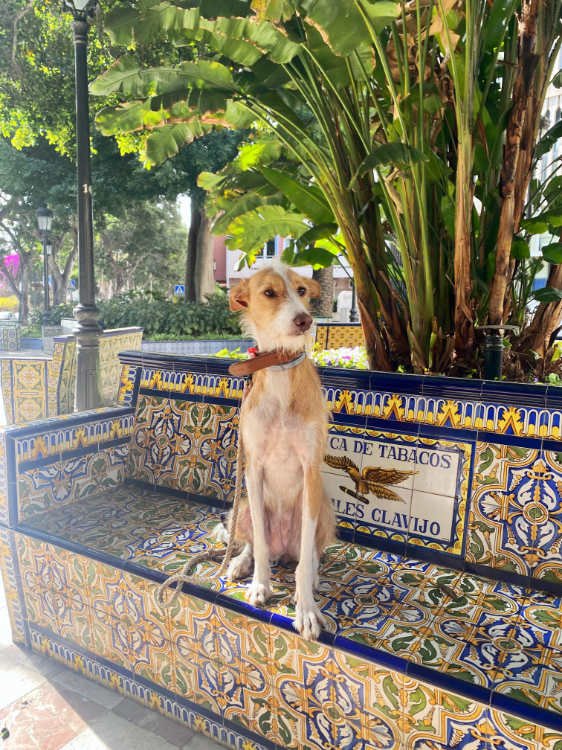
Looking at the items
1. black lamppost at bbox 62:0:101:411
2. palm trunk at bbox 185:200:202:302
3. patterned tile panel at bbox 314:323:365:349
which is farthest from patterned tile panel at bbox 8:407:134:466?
palm trunk at bbox 185:200:202:302

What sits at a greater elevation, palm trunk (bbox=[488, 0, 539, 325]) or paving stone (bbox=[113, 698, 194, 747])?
palm trunk (bbox=[488, 0, 539, 325])

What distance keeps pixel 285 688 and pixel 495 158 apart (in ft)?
9.57

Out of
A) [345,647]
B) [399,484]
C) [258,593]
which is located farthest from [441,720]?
[399,484]

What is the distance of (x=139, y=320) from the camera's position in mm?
17344

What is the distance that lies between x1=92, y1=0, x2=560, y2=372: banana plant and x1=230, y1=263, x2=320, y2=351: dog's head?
2.61 ft

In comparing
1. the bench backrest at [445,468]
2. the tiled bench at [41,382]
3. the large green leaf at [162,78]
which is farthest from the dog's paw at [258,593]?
the tiled bench at [41,382]

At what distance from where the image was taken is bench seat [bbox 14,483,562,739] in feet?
5.87

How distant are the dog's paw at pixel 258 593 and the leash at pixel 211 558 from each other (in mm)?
219

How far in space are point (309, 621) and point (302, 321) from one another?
3.67 ft

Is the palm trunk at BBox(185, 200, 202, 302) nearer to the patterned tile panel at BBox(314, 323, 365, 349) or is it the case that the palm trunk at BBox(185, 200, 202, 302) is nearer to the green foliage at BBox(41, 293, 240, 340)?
the green foliage at BBox(41, 293, 240, 340)

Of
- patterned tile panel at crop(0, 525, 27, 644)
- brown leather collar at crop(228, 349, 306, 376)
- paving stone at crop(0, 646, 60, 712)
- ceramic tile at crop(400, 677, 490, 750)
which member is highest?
brown leather collar at crop(228, 349, 306, 376)

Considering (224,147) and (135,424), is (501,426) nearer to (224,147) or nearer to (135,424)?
(135,424)

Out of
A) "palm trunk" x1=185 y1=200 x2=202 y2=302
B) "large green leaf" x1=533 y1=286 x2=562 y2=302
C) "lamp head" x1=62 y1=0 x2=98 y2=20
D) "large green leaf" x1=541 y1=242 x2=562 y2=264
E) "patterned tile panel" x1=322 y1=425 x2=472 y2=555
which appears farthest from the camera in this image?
"palm trunk" x1=185 y1=200 x2=202 y2=302

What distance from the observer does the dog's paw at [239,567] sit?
2361mm
